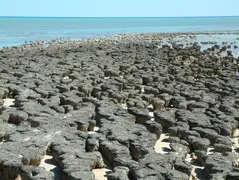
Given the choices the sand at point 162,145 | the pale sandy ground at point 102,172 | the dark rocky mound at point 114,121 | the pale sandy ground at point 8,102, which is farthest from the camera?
the pale sandy ground at point 8,102

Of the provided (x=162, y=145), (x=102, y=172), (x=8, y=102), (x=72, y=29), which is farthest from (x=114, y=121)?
(x=72, y=29)

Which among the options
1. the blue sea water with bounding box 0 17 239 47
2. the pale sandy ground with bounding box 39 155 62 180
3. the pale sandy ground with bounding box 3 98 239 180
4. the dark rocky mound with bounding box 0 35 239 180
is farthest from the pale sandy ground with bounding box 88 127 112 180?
the blue sea water with bounding box 0 17 239 47

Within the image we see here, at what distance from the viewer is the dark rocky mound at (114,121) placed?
260 inches

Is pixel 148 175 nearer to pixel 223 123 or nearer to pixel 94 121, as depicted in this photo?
pixel 94 121

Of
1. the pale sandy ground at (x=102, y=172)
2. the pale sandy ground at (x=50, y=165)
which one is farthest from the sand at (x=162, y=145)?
the pale sandy ground at (x=50, y=165)

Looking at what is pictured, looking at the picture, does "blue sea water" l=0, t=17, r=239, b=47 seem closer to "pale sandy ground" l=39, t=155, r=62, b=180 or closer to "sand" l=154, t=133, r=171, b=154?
"sand" l=154, t=133, r=171, b=154

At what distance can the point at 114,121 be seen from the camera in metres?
9.15

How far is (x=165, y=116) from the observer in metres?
9.98

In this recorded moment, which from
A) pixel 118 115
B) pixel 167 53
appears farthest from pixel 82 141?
pixel 167 53

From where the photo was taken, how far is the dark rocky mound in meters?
6.60

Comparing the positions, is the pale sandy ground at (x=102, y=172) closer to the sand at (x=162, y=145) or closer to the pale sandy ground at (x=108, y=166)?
the pale sandy ground at (x=108, y=166)

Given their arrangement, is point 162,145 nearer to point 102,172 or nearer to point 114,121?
point 114,121

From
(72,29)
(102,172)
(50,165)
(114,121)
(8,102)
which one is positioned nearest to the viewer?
(102,172)

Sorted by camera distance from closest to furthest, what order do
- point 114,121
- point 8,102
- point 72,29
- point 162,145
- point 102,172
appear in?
point 102,172, point 162,145, point 114,121, point 8,102, point 72,29
